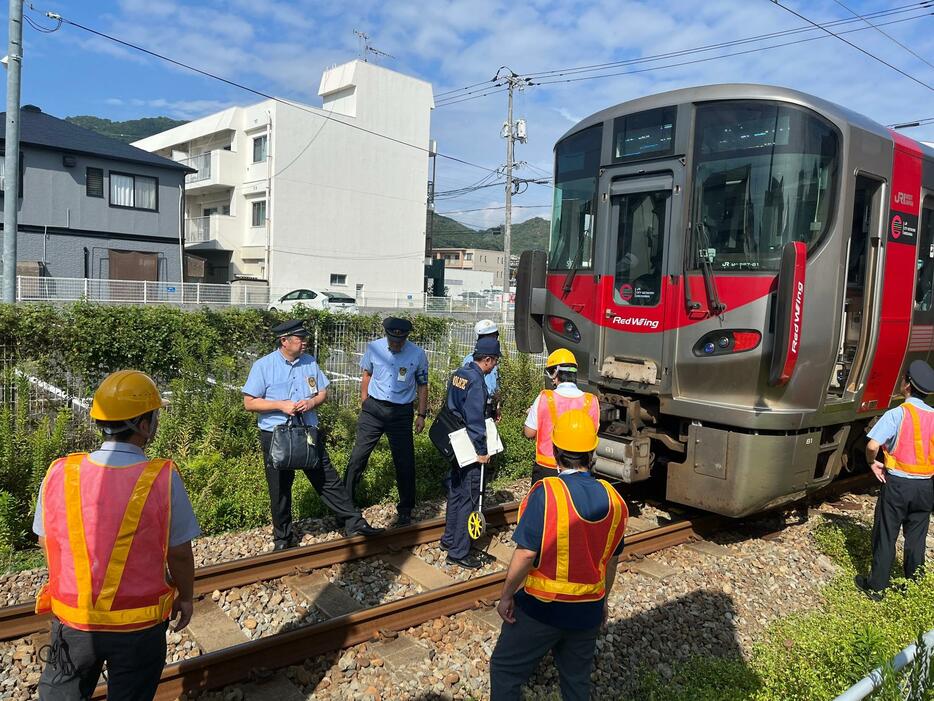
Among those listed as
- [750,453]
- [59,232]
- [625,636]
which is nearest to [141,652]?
[625,636]

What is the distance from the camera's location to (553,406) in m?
5.02

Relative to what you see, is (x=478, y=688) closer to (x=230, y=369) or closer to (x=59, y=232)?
(x=230, y=369)

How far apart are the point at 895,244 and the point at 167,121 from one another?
131486 mm

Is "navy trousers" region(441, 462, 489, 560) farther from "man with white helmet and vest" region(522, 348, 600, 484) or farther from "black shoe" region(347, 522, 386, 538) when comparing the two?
"black shoe" region(347, 522, 386, 538)

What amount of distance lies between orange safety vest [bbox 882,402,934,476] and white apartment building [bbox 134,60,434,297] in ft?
98.0

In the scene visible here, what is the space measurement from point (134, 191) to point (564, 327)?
86.1 feet

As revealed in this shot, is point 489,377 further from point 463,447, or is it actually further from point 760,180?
point 760,180

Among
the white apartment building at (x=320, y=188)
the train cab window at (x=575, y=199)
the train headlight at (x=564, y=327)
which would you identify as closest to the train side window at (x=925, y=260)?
the train cab window at (x=575, y=199)

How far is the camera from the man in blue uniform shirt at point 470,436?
5633 millimetres

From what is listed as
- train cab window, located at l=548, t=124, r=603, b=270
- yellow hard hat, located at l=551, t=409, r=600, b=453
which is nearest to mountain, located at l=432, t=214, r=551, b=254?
train cab window, located at l=548, t=124, r=603, b=270

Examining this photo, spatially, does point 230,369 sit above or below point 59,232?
below

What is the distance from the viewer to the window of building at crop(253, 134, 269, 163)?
3509cm

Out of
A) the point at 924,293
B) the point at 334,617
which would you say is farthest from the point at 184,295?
the point at 924,293

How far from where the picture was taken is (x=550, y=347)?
23.9ft
